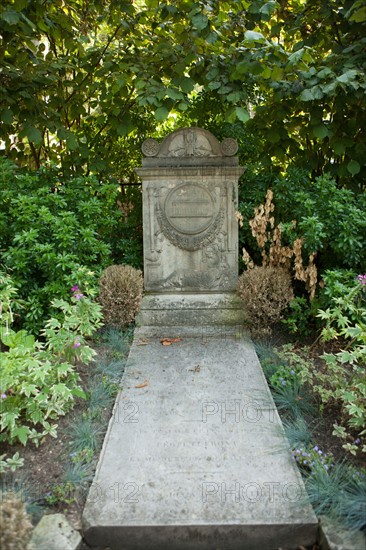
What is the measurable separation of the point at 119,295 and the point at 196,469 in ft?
6.60

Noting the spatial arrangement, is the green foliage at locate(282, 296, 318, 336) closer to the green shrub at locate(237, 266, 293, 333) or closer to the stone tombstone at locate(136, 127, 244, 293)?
the green shrub at locate(237, 266, 293, 333)

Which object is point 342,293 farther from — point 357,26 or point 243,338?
point 357,26

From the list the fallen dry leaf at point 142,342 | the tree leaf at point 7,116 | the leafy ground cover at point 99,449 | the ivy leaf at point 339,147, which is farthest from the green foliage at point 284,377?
the tree leaf at point 7,116

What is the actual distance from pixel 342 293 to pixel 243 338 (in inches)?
37.5

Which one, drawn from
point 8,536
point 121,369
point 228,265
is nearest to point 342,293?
point 228,265

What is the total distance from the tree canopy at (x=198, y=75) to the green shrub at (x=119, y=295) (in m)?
1.51

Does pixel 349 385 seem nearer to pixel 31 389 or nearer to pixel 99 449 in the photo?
pixel 99 449

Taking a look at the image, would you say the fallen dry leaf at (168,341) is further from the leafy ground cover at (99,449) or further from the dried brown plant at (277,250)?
the dried brown plant at (277,250)

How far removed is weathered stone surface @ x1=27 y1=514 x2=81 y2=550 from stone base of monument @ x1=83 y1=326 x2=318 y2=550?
8 centimetres

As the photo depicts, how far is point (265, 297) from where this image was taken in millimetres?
3947

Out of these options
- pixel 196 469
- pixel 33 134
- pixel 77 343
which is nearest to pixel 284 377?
pixel 196 469

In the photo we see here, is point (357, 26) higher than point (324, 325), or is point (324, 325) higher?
point (357, 26)

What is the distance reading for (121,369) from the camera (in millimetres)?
3457

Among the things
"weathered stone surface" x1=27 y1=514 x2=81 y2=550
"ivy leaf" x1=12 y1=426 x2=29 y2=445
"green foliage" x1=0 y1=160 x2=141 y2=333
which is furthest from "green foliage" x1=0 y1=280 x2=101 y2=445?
"green foliage" x1=0 y1=160 x2=141 y2=333
